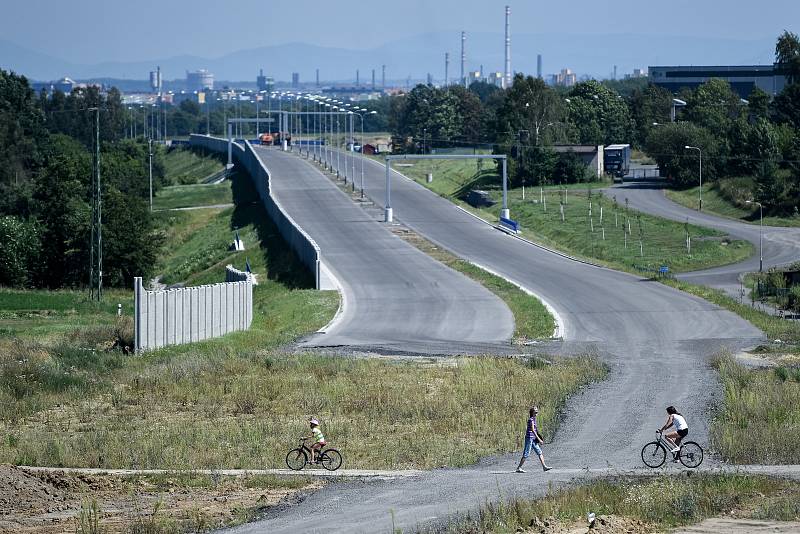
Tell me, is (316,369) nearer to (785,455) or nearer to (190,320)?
(190,320)

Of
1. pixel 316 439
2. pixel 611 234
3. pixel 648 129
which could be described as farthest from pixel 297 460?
pixel 648 129

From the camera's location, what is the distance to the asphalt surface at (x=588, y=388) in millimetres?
24250

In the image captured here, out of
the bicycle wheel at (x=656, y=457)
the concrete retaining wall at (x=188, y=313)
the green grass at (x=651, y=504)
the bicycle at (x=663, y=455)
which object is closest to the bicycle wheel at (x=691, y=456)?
the bicycle at (x=663, y=455)

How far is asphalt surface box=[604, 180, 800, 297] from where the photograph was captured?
6938 cm

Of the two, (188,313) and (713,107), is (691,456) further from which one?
(713,107)

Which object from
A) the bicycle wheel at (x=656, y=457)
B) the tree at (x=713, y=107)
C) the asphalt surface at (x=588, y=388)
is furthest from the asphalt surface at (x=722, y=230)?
the bicycle wheel at (x=656, y=457)

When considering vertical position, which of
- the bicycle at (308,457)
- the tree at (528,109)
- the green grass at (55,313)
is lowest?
the green grass at (55,313)

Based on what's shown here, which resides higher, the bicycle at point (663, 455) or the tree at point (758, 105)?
the tree at point (758, 105)

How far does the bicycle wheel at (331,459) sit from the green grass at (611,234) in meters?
40.6

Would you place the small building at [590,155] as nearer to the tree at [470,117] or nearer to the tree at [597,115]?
the tree at [597,115]

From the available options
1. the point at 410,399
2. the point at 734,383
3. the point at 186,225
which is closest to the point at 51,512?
the point at 410,399

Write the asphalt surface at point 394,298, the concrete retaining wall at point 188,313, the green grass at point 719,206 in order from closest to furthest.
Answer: the concrete retaining wall at point 188,313
the asphalt surface at point 394,298
the green grass at point 719,206

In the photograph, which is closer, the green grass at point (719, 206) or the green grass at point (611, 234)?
the green grass at point (611, 234)

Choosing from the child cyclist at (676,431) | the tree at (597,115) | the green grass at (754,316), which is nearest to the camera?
the child cyclist at (676,431)
